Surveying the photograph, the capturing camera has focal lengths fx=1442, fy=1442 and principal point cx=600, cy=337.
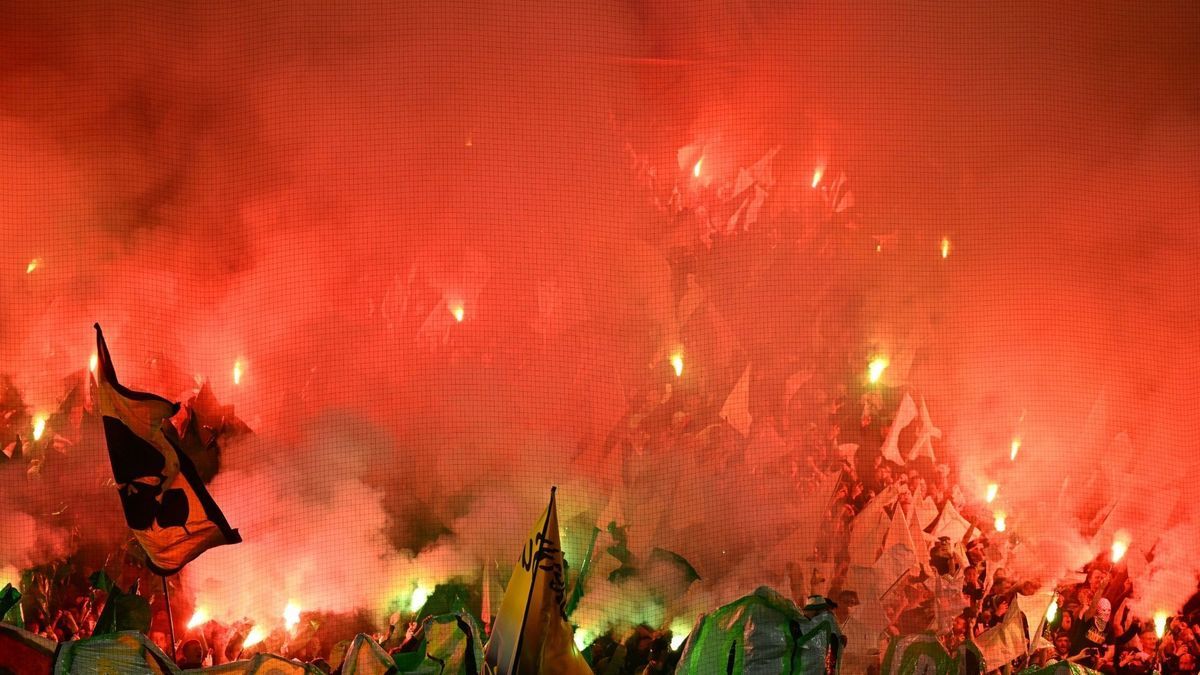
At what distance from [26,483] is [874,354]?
9.48 feet

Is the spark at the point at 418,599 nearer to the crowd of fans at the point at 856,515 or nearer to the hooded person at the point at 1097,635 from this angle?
the crowd of fans at the point at 856,515

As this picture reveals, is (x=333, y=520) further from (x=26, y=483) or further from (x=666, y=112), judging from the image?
(x=666, y=112)

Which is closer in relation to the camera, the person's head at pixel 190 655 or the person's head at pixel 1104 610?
the person's head at pixel 190 655

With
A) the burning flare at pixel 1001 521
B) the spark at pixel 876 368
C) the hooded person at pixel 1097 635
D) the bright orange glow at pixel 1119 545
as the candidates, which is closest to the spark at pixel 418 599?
the spark at pixel 876 368

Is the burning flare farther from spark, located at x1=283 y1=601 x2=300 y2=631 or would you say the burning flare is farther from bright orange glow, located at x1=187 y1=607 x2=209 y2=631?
bright orange glow, located at x1=187 y1=607 x2=209 y2=631

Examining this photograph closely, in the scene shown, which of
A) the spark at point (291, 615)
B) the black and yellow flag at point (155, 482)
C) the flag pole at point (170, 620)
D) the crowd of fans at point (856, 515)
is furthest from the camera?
the crowd of fans at point (856, 515)

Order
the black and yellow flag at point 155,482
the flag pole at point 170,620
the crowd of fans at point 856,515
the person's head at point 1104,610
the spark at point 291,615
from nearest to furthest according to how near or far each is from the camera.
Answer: the black and yellow flag at point 155,482 → the flag pole at point 170,620 → the spark at point 291,615 → the crowd of fans at point 856,515 → the person's head at point 1104,610

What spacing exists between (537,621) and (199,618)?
3.65ft

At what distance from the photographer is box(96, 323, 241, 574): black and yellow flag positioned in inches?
174

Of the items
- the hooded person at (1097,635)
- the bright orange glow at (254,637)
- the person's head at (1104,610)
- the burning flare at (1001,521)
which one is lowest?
the bright orange glow at (254,637)

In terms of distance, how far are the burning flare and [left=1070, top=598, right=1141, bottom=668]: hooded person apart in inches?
16.3

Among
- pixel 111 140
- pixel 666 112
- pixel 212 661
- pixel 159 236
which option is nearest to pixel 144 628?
pixel 212 661

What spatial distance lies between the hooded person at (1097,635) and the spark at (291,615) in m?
2.66

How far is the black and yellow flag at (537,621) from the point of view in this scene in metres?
4.46
